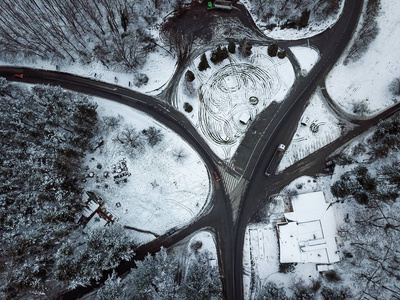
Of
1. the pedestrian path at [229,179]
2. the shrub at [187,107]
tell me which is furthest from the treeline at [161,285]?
the shrub at [187,107]

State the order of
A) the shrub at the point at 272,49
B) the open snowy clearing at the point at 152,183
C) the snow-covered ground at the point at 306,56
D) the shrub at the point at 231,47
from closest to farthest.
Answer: the open snowy clearing at the point at 152,183 < the shrub at the point at 272,49 < the shrub at the point at 231,47 < the snow-covered ground at the point at 306,56

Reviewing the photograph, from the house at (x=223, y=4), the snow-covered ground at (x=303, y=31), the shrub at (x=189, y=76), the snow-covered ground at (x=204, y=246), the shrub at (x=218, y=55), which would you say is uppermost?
the house at (x=223, y=4)

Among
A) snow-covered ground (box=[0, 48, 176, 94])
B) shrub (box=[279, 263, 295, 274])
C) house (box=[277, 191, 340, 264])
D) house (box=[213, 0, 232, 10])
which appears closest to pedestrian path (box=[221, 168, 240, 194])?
house (box=[277, 191, 340, 264])

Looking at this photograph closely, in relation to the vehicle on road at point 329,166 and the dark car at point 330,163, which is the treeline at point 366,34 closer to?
the dark car at point 330,163

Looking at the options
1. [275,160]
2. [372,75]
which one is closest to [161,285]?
[275,160]

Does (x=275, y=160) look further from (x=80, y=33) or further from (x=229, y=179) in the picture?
(x=80, y=33)

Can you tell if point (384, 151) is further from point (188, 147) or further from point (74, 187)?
point (74, 187)

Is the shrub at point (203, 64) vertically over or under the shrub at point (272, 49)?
under
